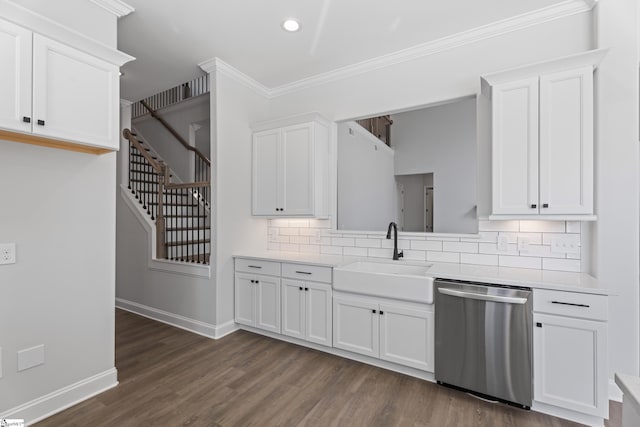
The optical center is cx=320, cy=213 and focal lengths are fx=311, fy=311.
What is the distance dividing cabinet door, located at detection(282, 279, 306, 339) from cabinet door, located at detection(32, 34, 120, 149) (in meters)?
1.97

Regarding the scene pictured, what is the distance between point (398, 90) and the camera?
3271 mm

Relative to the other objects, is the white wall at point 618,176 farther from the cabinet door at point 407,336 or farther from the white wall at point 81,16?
the white wall at point 81,16

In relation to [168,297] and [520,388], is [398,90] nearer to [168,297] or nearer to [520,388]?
[520,388]

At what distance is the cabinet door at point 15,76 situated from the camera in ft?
5.51

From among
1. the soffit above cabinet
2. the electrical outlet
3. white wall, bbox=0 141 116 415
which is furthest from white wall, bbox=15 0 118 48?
the soffit above cabinet

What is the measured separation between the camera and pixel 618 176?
2.30 m

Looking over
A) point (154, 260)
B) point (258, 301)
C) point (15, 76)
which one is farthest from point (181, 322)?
point (15, 76)

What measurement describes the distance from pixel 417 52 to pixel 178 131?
460cm

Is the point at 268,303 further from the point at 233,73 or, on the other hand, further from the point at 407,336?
the point at 233,73

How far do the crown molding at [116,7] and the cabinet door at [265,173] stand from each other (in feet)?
5.46

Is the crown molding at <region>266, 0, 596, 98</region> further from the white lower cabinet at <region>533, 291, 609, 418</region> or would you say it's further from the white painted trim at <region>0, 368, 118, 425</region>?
the white painted trim at <region>0, 368, 118, 425</region>

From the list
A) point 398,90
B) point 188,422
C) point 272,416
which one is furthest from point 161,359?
point 398,90

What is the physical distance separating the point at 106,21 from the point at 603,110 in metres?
3.88

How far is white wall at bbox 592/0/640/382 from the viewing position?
227 centimetres
